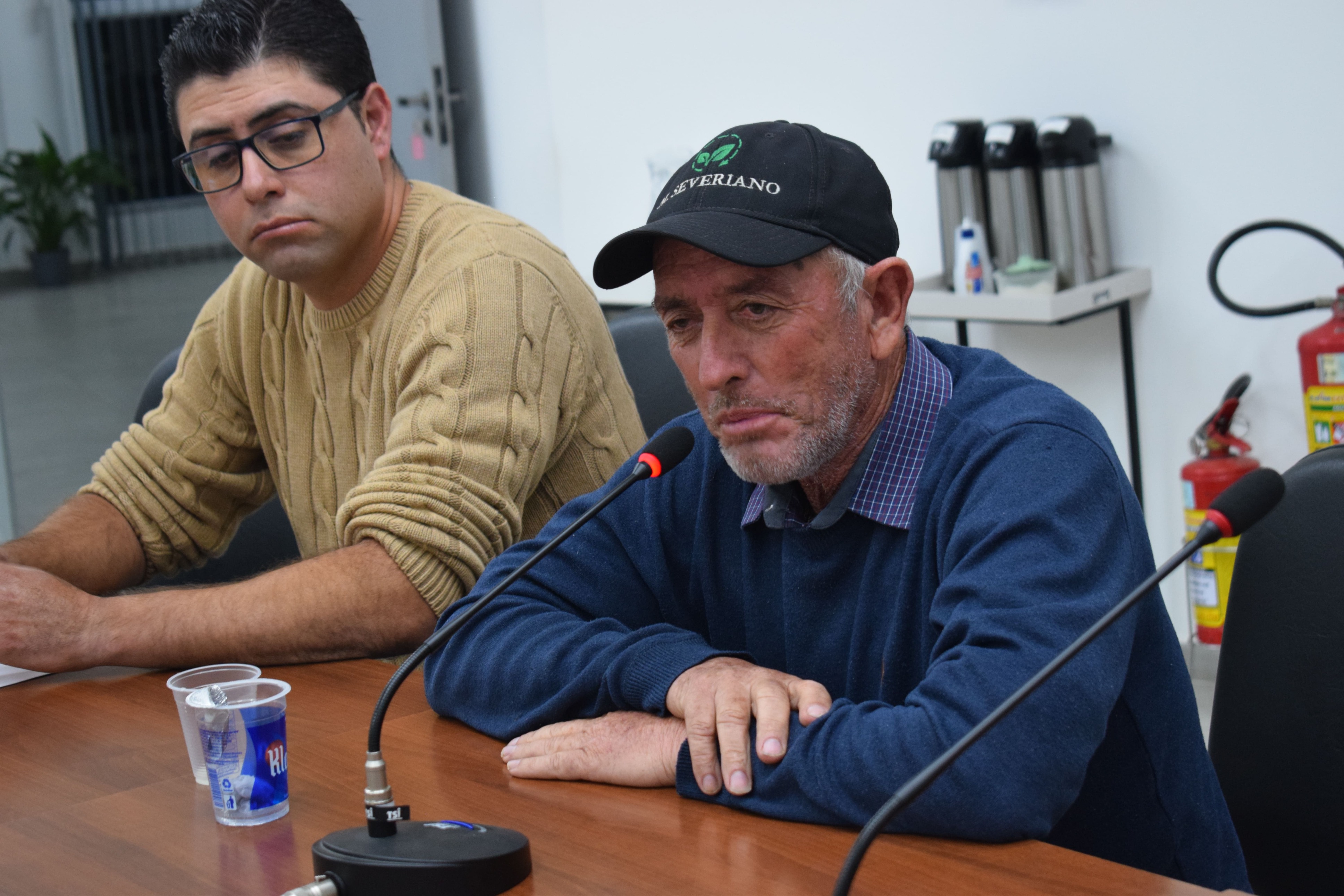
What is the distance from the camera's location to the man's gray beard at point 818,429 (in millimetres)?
1226

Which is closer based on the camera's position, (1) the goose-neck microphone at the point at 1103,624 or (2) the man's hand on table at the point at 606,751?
(1) the goose-neck microphone at the point at 1103,624

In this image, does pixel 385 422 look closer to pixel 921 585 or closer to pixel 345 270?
pixel 345 270

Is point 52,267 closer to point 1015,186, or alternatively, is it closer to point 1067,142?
point 1015,186

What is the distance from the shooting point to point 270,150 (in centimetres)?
174

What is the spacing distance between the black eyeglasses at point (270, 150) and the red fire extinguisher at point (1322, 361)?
1854mm

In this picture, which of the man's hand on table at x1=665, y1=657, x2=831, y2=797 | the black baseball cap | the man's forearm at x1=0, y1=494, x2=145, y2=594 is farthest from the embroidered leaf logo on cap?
the man's forearm at x1=0, y1=494, x2=145, y2=594

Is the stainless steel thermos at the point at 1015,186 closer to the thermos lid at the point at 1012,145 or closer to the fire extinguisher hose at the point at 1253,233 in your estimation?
the thermos lid at the point at 1012,145

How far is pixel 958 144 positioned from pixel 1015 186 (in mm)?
176

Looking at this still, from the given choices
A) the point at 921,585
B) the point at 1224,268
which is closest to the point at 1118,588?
the point at 921,585

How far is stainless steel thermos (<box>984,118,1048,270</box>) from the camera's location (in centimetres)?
301

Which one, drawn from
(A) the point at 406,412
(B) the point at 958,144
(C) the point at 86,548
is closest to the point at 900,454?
(A) the point at 406,412

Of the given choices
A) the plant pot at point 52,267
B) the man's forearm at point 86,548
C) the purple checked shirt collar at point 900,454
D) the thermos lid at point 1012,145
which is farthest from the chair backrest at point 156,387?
the plant pot at point 52,267

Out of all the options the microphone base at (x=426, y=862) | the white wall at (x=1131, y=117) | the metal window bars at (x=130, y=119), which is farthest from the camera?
the metal window bars at (x=130, y=119)

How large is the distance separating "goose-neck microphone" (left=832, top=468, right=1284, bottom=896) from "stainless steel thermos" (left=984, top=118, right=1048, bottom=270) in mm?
2146
